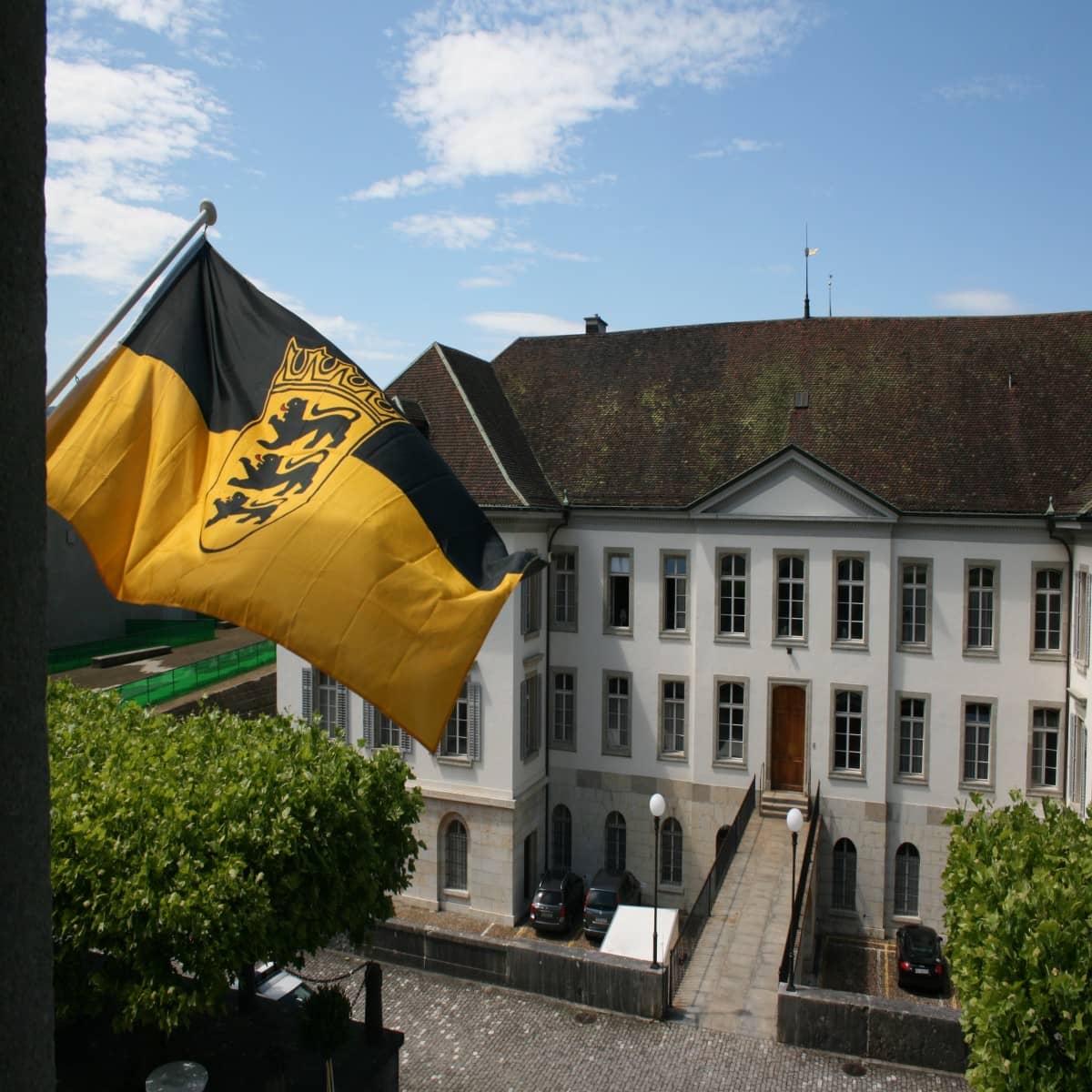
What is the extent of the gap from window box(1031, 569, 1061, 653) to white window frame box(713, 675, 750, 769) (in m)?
8.00

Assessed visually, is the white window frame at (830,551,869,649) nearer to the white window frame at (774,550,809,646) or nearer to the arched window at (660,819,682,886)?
the white window frame at (774,550,809,646)

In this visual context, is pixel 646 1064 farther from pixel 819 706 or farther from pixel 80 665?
pixel 80 665

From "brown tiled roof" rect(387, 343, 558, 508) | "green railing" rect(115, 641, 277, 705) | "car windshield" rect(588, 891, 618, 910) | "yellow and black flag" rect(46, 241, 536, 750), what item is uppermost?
"brown tiled roof" rect(387, 343, 558, 508)

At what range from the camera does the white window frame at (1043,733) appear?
27.9m

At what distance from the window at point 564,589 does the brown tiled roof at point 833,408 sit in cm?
191

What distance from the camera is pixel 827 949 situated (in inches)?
1110

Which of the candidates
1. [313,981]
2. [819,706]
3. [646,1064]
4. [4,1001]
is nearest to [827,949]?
[819,706]

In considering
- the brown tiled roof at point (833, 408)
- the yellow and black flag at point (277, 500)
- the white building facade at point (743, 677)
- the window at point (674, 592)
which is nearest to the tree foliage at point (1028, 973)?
the yellow and black flag at point (277, 500)

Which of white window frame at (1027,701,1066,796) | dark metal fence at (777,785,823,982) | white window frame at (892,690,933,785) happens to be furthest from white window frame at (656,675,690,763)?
white window frame at (1027,701,1066,796)

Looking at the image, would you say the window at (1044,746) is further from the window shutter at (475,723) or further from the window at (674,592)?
the window shutter at (475,723)

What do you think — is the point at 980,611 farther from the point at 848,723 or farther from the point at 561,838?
the point at 561,838

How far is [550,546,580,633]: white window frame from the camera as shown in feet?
106

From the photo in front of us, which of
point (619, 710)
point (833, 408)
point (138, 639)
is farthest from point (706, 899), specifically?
point (138, 639)

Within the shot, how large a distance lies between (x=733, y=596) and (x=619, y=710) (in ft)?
16.6
